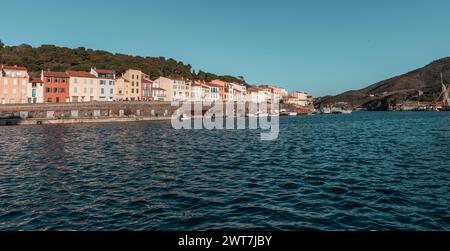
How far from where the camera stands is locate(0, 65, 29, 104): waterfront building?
98.1 m

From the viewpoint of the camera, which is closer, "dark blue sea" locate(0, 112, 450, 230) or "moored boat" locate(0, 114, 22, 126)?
"dark blue sea" locate(0, 112, 450, 230)

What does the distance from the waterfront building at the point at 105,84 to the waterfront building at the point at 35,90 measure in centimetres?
1815

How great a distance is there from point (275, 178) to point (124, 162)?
12933mm

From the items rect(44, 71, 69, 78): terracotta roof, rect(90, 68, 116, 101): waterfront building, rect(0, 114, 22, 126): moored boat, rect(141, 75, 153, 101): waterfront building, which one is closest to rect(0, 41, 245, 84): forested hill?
rect(141, 75, 153, 101): waterfront building

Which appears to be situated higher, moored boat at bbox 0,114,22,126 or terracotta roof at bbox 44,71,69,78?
terracotta roof at bbox 44,71,69,78

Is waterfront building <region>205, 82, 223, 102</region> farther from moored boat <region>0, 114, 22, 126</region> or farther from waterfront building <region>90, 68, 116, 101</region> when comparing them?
moored boat <region>0, 114, 22, 126</region>

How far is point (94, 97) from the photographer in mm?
114000

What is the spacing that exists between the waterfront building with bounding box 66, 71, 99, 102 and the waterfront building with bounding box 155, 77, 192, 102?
110ft

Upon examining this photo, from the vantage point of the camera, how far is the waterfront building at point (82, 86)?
354 feet

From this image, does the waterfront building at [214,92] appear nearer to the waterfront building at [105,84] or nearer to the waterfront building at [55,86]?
the waterfront building at [105,84]

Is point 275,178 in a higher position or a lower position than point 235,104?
lower
